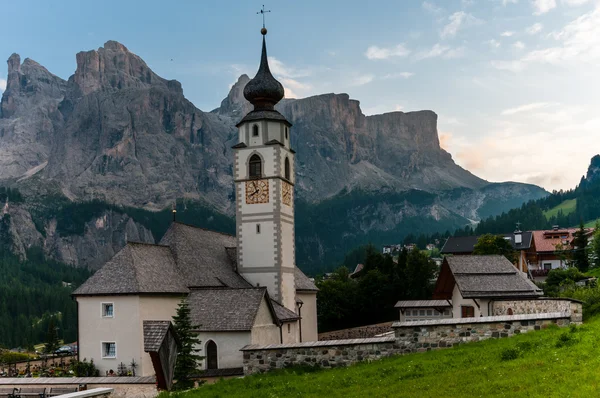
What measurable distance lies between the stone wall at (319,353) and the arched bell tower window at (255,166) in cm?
2612

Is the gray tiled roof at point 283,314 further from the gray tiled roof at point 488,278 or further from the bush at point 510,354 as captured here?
the bush at point 510,354

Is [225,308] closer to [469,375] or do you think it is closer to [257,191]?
[257,191]

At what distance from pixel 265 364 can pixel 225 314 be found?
574 inches

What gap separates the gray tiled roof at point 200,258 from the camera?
129ft

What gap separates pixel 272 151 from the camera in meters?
45.8

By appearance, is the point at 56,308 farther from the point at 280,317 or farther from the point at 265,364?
the point at 265,364

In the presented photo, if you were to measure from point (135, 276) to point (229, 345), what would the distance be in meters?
6.01

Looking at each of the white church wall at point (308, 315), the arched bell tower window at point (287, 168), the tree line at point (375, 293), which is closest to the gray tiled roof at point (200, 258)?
the arched bell tower window at point (287, 168)

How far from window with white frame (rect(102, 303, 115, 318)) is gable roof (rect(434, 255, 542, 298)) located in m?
20.5

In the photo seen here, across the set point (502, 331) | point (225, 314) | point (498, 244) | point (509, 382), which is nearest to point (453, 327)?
point (502, 331)

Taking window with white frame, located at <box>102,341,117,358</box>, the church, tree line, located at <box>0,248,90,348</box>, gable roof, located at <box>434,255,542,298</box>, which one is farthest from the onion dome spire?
tree line, located at <box>0,248,90,348</box>

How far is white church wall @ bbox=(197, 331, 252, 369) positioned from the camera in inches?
1336

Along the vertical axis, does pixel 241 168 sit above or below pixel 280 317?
above

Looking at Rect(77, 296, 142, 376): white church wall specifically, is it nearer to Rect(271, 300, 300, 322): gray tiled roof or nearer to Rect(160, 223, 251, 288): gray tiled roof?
Rect(160, 223, 251, 288): gray tiled roof
